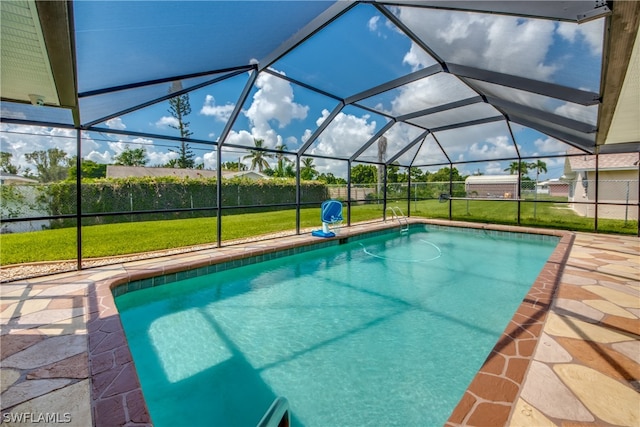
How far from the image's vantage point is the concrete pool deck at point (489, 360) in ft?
5.42

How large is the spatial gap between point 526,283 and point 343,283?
3.15 metres

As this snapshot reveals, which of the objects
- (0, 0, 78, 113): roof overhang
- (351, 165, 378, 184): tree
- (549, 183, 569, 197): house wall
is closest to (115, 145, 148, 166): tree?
(351, 165, 378, 184): tree

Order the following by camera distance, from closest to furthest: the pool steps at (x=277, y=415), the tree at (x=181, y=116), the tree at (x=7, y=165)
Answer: the pool steps at (x=277, y=415) → the tree at (x=181, y=116) → the tree at (x=7, y=165)

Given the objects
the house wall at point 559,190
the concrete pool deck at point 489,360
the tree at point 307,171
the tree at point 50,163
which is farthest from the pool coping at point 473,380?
the house wall at point 559,190

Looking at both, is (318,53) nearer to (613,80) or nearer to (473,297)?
(613,80)

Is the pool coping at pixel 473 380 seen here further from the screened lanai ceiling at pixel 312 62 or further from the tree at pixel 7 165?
the tree at pixel 7 165

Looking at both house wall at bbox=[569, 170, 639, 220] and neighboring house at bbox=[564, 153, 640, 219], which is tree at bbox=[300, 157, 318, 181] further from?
house wall at bbox=[569, 170, 639, 220]

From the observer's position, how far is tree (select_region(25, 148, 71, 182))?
10125 mm

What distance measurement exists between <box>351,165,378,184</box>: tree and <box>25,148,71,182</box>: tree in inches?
775

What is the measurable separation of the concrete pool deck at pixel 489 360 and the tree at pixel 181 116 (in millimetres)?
3113

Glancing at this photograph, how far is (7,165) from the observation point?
9203 millimetres

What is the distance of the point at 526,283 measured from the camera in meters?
4.93

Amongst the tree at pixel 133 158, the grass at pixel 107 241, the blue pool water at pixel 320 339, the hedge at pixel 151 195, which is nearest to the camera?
the blue pool water at pixel 320 339

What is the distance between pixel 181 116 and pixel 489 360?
8737mm
